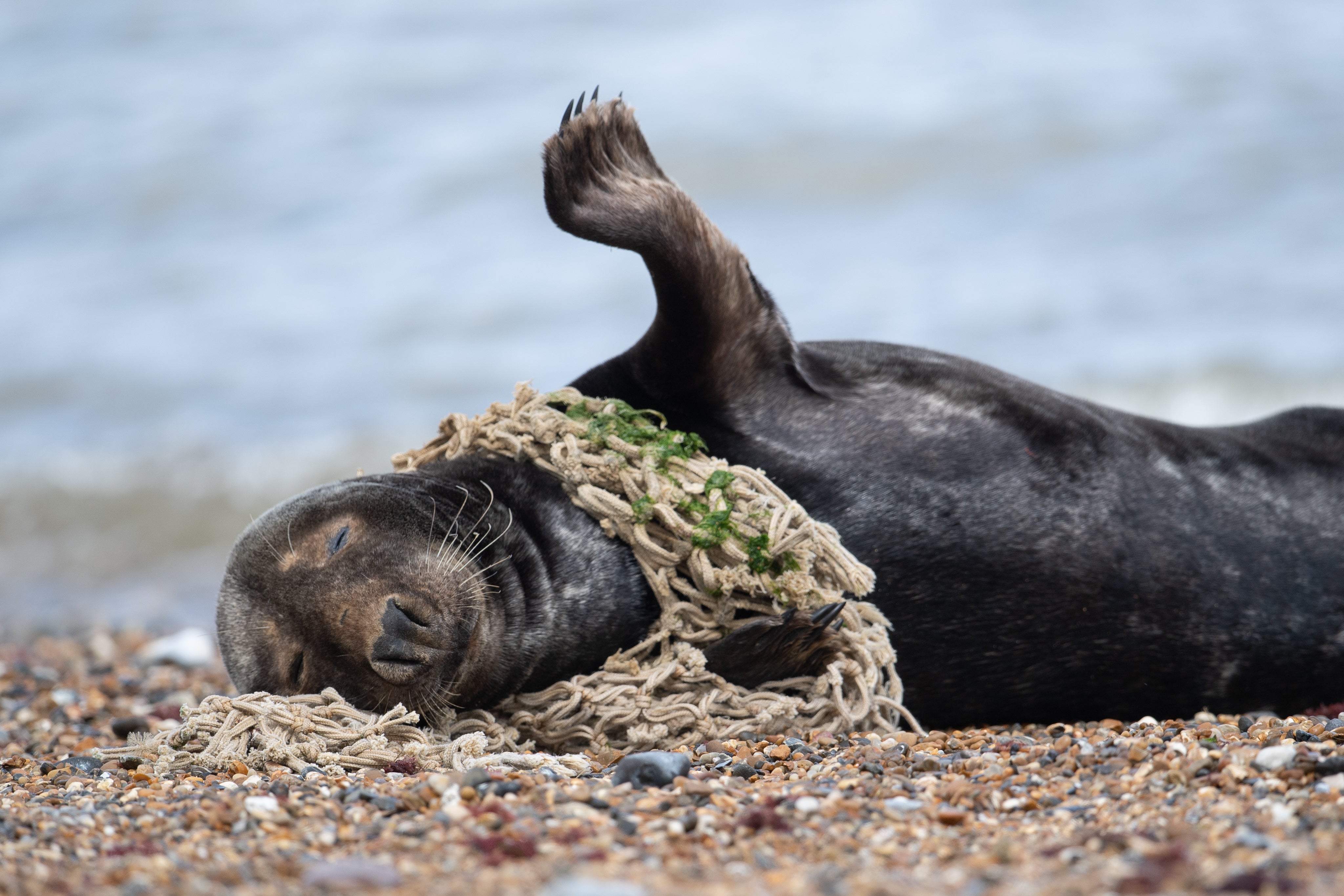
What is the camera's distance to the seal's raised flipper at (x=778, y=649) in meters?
3.57

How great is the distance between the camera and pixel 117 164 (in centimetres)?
1728

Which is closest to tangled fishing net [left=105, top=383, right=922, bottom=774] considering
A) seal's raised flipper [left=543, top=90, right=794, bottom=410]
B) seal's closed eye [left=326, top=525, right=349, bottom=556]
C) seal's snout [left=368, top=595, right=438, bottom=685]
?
seal's snout [left=368, top=595, right=438, bottom=685]

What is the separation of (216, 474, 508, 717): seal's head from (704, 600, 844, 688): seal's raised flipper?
2.05 feet

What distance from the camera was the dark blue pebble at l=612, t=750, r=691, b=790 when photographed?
2969mm

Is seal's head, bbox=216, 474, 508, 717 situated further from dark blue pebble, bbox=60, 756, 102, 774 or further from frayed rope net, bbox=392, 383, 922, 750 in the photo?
dark blue pebble, bbox=60, 756, 102, 774

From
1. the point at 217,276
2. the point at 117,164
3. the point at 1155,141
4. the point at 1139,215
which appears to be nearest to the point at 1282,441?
the point at 1139,215

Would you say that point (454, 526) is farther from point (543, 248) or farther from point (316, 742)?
point (543, 248)

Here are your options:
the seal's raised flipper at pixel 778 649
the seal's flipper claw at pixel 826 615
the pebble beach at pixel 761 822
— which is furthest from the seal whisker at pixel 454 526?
the seal's flipper claw at pixel 826 615

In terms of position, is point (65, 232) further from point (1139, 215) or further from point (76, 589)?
point (1139, 215)

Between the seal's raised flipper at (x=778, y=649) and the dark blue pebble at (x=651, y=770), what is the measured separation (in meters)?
0.57

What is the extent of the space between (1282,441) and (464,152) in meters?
12.5

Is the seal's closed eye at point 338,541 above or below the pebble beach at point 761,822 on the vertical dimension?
above

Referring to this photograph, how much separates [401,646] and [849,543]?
1.33 m

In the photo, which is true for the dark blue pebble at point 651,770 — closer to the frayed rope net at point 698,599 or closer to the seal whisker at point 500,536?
the frayed rope net at point 698,599
